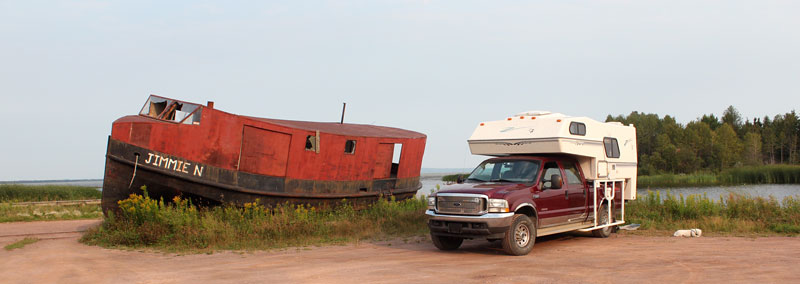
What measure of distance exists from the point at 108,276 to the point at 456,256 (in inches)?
209

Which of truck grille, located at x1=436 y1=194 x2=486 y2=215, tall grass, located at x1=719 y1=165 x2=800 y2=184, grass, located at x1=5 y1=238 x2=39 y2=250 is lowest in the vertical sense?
grass, located at x1=5 y1=238 x2=39 y2=250

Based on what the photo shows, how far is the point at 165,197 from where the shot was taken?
12812 mm

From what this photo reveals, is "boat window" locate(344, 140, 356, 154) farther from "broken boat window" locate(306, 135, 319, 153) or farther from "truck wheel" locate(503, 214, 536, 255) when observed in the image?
"truck wheel" locate(503, 214, 536, 255)

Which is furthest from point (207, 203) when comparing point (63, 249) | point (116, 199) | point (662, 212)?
point (662, 212)

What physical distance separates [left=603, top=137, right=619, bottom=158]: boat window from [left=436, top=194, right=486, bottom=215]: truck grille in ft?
12.9

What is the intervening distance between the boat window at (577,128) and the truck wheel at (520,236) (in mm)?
2166

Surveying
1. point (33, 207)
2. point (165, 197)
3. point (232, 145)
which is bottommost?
point (33, 207)

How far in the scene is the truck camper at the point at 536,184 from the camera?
973 cm

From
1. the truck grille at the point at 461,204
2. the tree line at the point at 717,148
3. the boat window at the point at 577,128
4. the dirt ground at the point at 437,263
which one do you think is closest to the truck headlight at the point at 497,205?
the truck grille at the point at 461,204

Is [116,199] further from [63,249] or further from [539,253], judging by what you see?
[539,253]

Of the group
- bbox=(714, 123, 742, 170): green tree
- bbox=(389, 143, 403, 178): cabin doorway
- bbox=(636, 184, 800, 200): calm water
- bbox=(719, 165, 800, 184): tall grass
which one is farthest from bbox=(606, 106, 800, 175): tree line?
bbox=(389, 143, 403, 178): cabin doorway

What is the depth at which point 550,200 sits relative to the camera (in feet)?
34.8

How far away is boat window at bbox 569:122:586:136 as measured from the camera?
11148 millimetres

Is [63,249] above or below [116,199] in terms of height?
below
